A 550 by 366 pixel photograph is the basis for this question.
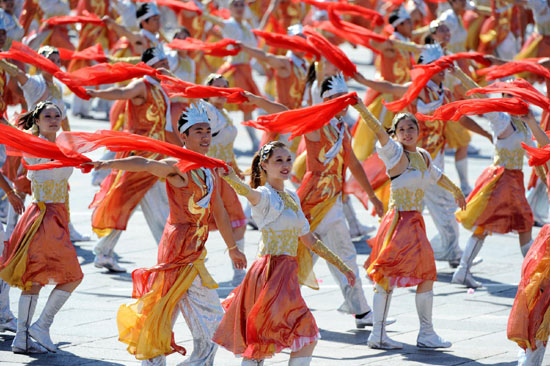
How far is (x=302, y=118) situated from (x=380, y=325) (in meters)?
1.62

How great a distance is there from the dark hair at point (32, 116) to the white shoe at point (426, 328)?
3.03 meters

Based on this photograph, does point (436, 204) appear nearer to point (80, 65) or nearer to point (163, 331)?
point (163, 331)

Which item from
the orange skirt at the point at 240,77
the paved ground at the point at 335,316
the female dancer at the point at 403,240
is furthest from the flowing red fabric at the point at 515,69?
the orange skirt at the point at 240,77

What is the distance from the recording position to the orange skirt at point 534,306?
767cm

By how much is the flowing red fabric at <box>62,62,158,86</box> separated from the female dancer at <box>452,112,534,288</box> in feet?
10.2

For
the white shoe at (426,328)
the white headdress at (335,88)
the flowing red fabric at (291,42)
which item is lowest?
the white shoe at (426,328)

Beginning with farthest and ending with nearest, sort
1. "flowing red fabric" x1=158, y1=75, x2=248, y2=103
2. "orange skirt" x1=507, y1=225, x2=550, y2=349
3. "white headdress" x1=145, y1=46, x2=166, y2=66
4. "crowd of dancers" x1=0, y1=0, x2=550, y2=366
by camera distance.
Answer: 1. "white headdress" x1=145, y1=46, x2=166, y2=66
2. "flowing red fabric" x1=158, y1=75, x2=248, y2=103
3. "orange skirt" x1=507, y1=225, x2=550, y2=349
4. "crowd of dancers" x1=0, y1=0, x2=550, y2=366

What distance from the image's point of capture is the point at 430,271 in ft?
28.8

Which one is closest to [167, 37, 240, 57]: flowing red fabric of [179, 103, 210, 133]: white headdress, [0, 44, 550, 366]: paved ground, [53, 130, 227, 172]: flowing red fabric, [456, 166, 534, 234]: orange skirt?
[0, 44, 550, 366]: paved ground

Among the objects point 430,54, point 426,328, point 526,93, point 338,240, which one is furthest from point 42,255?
point 430,54

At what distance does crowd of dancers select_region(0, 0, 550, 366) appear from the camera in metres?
7.53

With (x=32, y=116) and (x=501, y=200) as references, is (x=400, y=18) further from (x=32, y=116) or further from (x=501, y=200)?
(x=32, y=116)

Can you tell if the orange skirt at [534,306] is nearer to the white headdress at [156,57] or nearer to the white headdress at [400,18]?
the white headdress at [156,57]

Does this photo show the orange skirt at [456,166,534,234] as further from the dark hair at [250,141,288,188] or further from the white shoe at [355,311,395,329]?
the dark hair at [250,141,288,188]
